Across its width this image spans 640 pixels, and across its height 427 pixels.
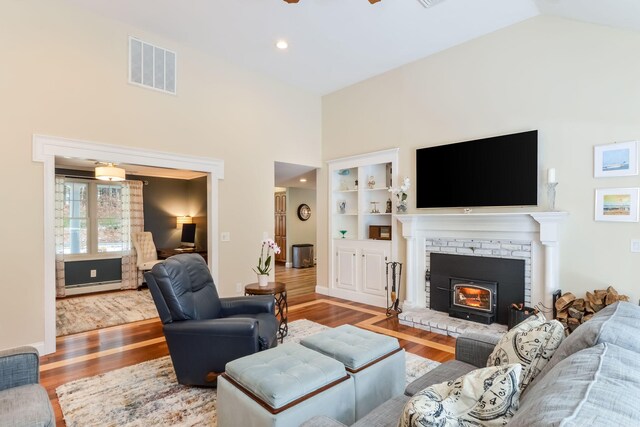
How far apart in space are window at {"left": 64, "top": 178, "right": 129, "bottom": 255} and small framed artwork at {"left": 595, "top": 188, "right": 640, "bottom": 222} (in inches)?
313

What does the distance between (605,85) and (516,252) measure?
199 cm

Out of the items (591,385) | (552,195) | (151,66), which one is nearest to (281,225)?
(151,66)

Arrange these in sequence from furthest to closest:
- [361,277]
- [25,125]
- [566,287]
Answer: [361,277], [566,287], [25,125]

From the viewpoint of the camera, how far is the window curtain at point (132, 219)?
6.77 metres

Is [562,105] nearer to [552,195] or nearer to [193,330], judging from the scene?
[552,195]

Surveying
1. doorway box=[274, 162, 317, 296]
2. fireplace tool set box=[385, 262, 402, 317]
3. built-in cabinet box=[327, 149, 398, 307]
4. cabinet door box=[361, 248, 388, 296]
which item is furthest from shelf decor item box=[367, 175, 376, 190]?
doorway box=[274, 162, 317, 296]

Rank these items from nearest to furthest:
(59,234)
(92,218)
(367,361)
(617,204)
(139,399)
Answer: (367,361) → (139,399) → (617,204) → (59,234) → (92,218)

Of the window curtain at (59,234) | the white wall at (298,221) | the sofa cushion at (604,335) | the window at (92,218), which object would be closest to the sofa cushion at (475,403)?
the sofa cushion at (604,335)

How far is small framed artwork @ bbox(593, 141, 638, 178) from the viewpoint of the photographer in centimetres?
321

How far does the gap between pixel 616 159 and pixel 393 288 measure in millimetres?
3031

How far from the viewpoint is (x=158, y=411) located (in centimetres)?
237

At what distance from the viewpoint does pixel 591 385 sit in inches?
33.9

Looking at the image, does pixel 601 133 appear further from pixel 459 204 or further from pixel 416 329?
pixel 416 329

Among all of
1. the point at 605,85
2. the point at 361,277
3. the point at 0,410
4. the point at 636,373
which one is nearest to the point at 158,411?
the point at 0,410
